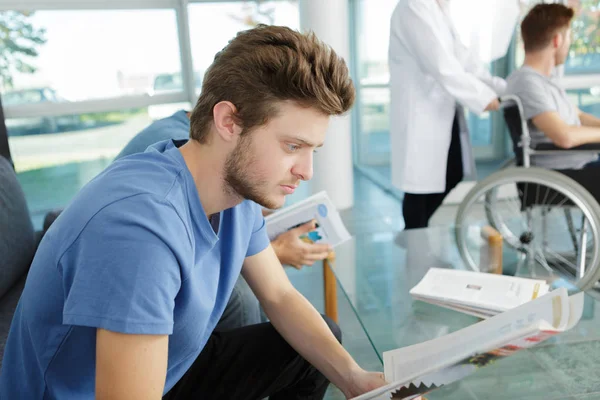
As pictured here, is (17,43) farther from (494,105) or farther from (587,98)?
(587,98)

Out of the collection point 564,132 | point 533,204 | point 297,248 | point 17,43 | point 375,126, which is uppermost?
point 17,43

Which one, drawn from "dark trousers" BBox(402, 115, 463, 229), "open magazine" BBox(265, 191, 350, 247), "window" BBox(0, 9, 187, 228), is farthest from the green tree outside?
"open magazine" BBox(265, 191, 350, 247)

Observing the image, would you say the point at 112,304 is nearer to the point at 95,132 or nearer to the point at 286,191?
the point at 286,191

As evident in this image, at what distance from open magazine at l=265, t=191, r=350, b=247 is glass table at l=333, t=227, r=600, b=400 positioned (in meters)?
0.15

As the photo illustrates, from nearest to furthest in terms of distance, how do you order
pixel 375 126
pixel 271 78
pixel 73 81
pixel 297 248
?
pixel 271 78, pixel 297 248, pixel 73 81, pixel 375 126

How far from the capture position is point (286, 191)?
96cm

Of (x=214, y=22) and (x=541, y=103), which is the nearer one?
(x=541, y=103)

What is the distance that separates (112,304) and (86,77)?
3395mm

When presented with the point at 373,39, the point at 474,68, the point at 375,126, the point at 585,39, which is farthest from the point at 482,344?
the point at 375,126

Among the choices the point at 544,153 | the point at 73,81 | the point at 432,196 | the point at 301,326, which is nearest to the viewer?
the point at 301,326

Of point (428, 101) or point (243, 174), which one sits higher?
point (243, 174)

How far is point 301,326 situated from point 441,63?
4.91 ft

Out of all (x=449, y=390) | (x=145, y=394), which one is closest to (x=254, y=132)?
(x=145, y=394)

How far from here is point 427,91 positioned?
246cm
